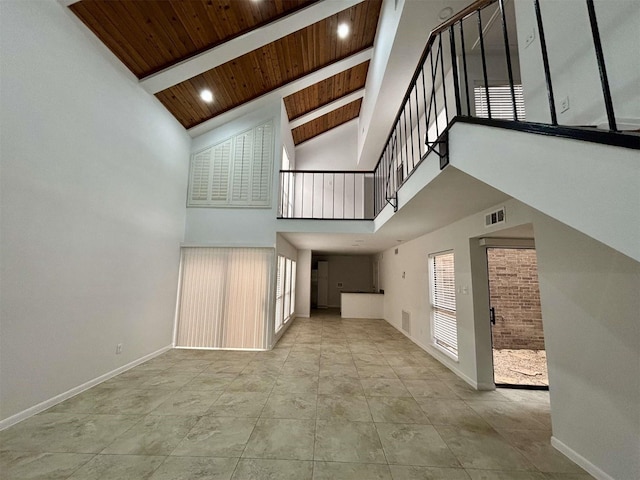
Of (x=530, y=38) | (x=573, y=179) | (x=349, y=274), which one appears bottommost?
(x=349, y=274)

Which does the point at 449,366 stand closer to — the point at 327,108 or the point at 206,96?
the point at 206,96

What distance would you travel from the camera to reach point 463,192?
8.65ft

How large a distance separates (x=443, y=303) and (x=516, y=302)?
2036 mm

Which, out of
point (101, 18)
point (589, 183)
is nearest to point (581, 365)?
point (589, 183)

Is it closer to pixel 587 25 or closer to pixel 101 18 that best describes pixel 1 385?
pixel 101 18

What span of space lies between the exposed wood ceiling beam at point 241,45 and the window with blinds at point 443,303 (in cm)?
447

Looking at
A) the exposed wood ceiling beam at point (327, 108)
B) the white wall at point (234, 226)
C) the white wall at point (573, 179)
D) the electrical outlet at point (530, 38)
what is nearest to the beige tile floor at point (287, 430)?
the white wall at point (573, 179)

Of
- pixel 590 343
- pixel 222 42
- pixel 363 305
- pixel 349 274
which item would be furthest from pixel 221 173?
pixel 349 274

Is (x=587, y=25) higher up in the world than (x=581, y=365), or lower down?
higher up

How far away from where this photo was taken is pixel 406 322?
6.32 metres

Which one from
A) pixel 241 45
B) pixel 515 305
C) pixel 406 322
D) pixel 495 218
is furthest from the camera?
pixel 406 322

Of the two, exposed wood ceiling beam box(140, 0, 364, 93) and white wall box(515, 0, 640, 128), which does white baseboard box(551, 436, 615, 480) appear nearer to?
white wall box(515, 0, 640, 128)

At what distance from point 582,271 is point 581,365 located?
723 millimetres

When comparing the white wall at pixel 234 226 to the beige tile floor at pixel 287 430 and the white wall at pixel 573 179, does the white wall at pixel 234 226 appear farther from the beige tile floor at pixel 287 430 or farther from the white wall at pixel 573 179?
the white wall at pixel 573 179
